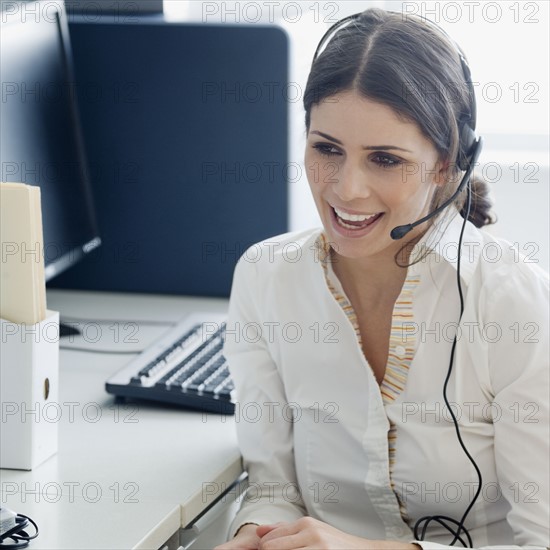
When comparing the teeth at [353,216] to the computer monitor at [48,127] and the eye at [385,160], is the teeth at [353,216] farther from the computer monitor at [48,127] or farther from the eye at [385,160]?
the computer monitor at [48,127]

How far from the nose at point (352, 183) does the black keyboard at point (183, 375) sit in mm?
381

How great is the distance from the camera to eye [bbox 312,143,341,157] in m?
1.24

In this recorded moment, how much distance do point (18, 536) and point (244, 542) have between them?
29 cm

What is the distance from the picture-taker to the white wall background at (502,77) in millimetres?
2010

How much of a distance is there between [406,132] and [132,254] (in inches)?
35.9

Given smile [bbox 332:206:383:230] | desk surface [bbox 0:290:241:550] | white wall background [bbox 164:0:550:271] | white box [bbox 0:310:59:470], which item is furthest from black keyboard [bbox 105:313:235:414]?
white wall background [bbox 164:0:550:271]

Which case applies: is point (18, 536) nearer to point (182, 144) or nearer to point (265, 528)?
point (265, 528)

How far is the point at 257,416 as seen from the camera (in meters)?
1.35

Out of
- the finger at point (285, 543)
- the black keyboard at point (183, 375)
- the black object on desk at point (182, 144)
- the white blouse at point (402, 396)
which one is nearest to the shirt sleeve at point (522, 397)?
the white blouse at point (402, 396)

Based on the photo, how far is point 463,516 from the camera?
1.26 m

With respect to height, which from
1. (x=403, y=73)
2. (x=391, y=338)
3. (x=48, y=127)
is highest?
(x=403, y=73)

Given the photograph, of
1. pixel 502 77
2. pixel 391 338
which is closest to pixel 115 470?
pixel 391 338

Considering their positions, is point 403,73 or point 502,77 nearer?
point 403,73

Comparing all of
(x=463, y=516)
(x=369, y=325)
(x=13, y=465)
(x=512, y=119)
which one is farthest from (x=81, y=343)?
(x=512, y=119)
